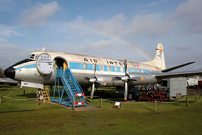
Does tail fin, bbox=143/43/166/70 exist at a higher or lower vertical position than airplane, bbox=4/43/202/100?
higher

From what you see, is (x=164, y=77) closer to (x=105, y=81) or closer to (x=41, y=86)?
(x=105, y=81)

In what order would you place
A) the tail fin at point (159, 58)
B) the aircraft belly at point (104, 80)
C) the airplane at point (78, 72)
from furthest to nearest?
the tail fin at point (159, 58), the aircraft belly at point (104, 80), the airplane at point (78, 72)

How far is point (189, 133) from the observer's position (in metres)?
6.93

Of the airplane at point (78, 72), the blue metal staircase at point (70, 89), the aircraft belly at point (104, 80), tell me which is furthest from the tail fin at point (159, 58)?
the blue metal staircase at point (70, 89)

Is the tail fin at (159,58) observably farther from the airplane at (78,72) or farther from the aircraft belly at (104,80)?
the aircraft belly at (104,80)

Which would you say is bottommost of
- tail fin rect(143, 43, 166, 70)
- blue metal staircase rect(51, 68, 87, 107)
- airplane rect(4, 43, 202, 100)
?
blue metal staircase rect(51, 68, 87, 107)

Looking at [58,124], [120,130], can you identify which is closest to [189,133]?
[120,130]

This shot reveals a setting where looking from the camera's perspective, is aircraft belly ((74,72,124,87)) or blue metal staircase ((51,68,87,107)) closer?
blue metal staircase ((51,68,87,107))

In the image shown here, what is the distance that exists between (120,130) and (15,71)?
11.1m

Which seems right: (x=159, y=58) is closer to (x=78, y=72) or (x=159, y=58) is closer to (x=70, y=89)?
(x=78, y=72)

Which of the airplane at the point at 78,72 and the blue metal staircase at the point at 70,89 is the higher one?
the airplane at the point at 78,72

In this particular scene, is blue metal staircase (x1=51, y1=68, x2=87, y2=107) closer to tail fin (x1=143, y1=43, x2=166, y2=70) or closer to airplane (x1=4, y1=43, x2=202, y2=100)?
airplane (x1=4, y1=43, x2=202, y2=100)

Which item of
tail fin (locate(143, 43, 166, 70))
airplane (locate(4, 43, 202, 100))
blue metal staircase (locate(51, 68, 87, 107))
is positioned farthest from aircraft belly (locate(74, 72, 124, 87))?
tail fin (locate(143, 43, 166, 70))

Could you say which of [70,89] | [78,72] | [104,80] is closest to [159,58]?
[104,80]
